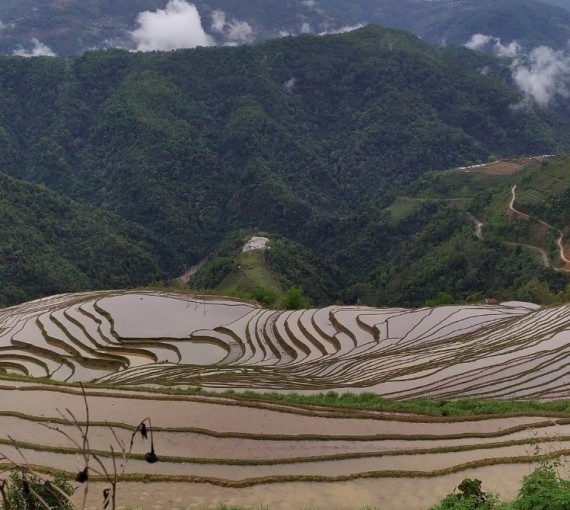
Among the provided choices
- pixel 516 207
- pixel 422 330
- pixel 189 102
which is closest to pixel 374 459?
pixel 422 330

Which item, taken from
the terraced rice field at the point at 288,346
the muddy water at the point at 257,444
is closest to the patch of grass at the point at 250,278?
the terraced rice field at the point at 288,346

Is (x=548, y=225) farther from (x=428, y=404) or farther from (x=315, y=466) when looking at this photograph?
(x=315, y=466)

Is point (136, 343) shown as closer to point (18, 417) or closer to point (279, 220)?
point (18, 417)

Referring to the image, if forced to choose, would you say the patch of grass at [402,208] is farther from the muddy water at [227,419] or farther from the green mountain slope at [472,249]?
the muddy water at [227,419]

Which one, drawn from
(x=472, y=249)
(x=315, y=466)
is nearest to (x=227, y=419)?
(x=315, y=466)

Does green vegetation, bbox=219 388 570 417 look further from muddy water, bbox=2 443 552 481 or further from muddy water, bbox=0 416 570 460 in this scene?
muddy water, bbox=2 443 552 481
